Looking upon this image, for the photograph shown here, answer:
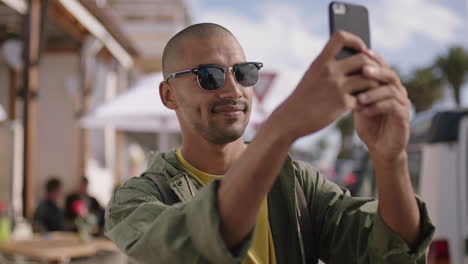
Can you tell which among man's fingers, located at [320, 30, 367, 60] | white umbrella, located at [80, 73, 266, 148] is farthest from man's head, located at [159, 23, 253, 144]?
white umbrella, located at [80, 73, 266, 148]

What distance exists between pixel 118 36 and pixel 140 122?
19.2 feet

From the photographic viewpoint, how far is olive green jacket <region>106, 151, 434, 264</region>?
112cm

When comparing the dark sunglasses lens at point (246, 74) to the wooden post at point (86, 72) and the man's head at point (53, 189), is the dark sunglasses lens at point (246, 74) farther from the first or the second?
the wooden post at point (86, 72)

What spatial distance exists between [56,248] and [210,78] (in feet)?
15.2

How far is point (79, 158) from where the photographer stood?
1342 centimetres

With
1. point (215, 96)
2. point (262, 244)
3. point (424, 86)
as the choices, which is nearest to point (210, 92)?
point (215, 96)

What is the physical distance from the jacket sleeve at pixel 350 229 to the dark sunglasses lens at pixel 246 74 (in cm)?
33

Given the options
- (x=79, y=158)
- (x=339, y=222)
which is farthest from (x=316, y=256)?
(x=79, y=158)

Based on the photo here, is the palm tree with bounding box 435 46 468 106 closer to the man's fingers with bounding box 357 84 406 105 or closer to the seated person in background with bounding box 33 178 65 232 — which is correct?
the seated person in background with bounding box 33 178 65 232

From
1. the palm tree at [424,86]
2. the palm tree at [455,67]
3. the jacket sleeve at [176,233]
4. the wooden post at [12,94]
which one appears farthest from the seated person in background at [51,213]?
the palm tree at [424,86]

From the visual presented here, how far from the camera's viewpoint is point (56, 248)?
18.4 ft

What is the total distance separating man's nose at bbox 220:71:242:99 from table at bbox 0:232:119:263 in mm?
4331

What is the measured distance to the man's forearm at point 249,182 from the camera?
108 cm

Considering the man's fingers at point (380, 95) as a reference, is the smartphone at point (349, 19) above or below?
above
